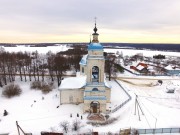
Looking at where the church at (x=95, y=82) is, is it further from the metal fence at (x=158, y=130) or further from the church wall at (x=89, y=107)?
the metal fence at (x=158, y=130)

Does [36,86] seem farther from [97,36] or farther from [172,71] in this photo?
[172,71]

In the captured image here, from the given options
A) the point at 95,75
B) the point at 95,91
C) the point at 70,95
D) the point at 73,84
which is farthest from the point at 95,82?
the point at 70,95

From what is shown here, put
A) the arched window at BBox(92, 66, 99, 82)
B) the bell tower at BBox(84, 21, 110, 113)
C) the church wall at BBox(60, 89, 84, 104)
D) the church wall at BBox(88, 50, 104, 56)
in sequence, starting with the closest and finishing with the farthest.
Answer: the church wall at BBox(88, 50, 104, 56), the bell tower at BBox(84, 21, 110, 113), the arched window at BBox(92, 66, 99, 82), the church wall at BBox(60, 89, 84, 104)

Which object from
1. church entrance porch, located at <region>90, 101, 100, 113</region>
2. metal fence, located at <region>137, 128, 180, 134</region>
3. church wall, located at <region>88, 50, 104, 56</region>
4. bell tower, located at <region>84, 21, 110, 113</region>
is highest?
church wall, located at <region>88, 50, 104, 56</region>

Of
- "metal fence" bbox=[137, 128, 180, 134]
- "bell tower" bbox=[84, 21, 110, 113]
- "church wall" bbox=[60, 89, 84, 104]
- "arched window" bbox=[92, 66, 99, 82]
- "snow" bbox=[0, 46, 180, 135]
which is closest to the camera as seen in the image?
"metal fence" bbox=[137, 128, 180, 134]

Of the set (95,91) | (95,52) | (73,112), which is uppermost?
(95,52)

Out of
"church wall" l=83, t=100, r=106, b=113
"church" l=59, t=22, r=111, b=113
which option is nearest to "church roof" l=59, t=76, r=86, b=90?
"church" l=59, t=22, r=111, b=113

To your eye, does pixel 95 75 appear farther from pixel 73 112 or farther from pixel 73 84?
pixel 73 112

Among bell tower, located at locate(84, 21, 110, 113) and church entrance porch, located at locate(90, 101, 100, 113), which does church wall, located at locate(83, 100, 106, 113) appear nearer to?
bell tower, located at locate(84, 21, 110, 113)

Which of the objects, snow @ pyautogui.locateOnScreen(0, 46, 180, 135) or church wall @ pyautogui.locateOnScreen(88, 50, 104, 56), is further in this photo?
church wall @ pyautogui.locateOnScreen(88, 50, 104, 56)

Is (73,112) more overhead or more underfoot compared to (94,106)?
more underfoot
